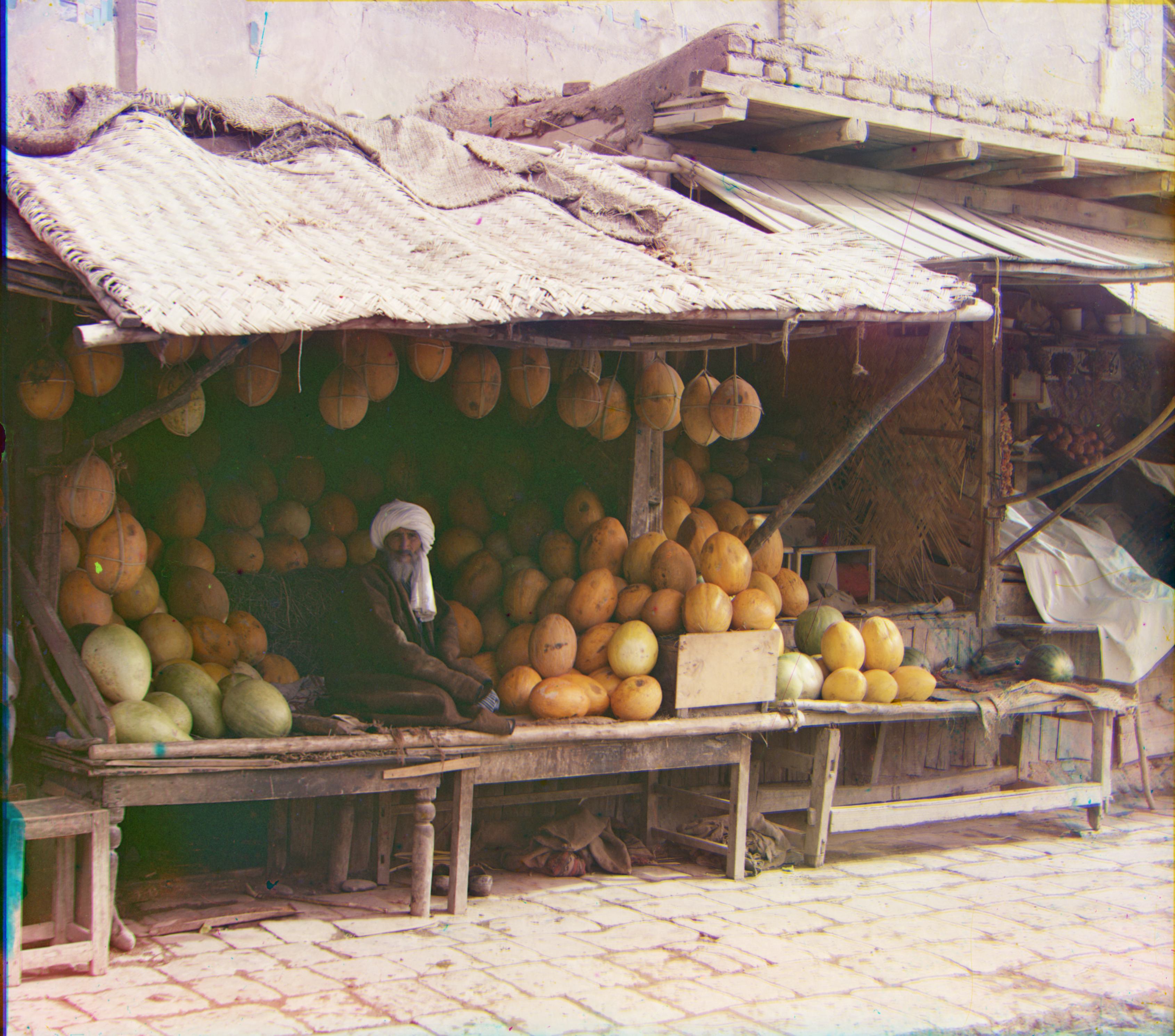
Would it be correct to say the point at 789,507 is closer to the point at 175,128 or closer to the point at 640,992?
the point at 640,992

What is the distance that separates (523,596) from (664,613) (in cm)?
79

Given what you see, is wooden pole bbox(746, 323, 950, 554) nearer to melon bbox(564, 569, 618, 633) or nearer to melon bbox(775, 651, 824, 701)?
melon bbox(775, 651, 824, 701)

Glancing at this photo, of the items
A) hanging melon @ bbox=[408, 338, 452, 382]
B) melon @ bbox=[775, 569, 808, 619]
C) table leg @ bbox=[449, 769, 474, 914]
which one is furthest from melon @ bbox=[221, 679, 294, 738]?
melon @ bbox=[775, 569, 808, 619]

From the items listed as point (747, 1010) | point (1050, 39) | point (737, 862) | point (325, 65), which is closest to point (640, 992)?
A: point (747, 1010)

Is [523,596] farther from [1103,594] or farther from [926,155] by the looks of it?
[1103,594]

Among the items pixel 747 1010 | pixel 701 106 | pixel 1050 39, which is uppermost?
pixel 1050 39

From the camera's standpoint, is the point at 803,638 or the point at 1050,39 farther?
the point at 1050,39

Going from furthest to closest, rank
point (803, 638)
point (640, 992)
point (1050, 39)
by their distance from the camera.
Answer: point (1050, 39) < point (803, 638) < point (640, 992)

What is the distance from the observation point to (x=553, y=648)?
6223 mm

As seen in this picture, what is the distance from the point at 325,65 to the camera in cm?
852

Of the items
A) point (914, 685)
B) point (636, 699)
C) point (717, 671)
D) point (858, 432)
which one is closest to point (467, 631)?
point (636, 699)

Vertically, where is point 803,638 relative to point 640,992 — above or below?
above

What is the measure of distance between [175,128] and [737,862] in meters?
4.81

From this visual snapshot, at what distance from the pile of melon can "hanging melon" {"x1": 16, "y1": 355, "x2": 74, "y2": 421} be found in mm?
3807
